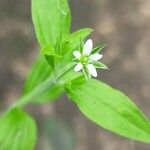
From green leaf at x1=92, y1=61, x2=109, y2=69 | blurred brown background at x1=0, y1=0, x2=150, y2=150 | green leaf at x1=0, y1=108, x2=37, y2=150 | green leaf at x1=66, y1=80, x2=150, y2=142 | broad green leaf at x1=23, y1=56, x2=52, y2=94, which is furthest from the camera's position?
blurred brown background at x1=0, y1=0, x2=150, y2=150

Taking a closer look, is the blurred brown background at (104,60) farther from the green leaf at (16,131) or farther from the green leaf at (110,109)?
the green leaf at (110,109)

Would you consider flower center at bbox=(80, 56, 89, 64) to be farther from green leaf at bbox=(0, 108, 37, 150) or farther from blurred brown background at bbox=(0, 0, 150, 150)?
blurred brown background at bbox=(0, 0, 150, 150)

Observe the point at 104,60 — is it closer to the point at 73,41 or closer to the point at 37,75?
the point at 37,75

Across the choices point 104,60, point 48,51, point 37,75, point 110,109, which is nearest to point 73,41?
point 48,51

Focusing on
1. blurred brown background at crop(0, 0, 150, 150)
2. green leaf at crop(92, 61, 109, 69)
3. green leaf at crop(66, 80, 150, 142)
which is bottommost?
blurred brown background at crop(0, 0, 150, 150)

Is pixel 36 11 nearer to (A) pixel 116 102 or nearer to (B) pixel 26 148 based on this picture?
(A) pixel 116 102

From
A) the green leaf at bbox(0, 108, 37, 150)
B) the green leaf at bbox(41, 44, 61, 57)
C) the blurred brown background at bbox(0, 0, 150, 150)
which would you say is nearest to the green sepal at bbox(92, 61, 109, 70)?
the green leaf at bbox(41, 44, 61, 57)
